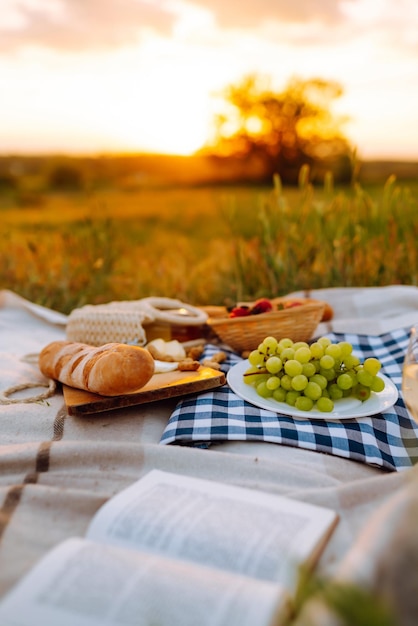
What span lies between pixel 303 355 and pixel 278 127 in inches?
249

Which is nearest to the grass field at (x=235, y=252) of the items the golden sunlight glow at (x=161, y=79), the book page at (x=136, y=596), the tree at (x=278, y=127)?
the golden sunlight glow at (x=161, y=79)

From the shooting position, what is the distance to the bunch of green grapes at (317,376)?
4.74 ft

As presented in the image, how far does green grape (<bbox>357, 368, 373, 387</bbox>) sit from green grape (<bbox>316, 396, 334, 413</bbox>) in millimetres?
103

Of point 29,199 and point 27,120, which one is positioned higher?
point 27,120

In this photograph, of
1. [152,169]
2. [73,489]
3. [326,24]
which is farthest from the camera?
[152,169]

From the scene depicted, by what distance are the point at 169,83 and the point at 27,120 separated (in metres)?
1.14

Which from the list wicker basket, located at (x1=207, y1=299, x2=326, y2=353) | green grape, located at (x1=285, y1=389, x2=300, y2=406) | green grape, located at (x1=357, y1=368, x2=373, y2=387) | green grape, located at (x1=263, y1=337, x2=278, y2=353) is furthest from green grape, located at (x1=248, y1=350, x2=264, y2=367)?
wicker basket, located at (x1=207, y1=299, x2=326, y2=353)

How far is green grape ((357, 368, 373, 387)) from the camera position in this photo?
57.9 inches

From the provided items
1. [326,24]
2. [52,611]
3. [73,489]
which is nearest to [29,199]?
[326,24]

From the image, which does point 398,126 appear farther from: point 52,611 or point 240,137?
point 240,137

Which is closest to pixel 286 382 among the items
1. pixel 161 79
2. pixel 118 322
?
pixel 118 322

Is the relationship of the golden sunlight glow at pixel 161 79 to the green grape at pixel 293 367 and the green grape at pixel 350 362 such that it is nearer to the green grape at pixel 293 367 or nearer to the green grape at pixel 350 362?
the green grape at pixel 350 362

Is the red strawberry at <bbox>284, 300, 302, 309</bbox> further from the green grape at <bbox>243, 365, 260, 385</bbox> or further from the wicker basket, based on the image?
the green grape at <bbox>243, 365, 260, 385</bbox>

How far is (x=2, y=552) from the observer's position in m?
0.93
